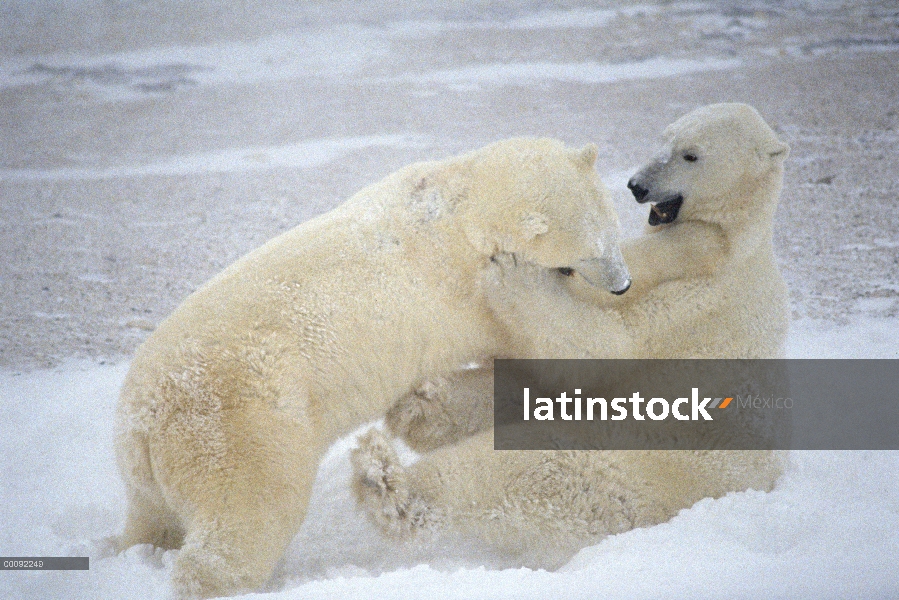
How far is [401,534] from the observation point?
86.6 inches

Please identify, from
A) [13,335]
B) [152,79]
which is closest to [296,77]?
[152,79]

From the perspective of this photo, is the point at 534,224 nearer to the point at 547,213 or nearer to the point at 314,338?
the point at 547,213

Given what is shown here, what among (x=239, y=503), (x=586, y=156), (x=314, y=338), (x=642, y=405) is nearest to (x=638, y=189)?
(x=586, y=156)

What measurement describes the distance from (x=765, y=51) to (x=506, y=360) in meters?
4.98

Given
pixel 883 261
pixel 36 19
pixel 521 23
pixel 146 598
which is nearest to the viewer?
pixel 146 598

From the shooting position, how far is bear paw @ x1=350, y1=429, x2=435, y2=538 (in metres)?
2.18

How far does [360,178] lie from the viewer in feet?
16.9

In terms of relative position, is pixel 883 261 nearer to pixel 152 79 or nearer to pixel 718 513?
pixel 718 513

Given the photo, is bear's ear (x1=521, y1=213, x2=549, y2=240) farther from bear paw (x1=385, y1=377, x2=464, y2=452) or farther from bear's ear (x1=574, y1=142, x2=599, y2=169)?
bear paw (x1=385, y1=377, x2=464, y2=452)

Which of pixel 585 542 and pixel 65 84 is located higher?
pixel 65 84

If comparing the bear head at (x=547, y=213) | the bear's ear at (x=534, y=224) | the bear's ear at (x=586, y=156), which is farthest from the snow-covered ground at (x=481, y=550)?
the bear's ear at (x=586, y=156)

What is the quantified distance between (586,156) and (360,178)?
3.02m

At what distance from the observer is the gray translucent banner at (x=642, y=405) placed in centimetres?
243

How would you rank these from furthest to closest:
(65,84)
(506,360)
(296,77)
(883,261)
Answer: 1. (296,77)
2. (65,84)
3. (883,261)
4. (506,360)
